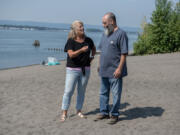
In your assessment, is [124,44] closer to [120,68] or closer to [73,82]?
[120,68]

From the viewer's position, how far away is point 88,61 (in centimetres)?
613

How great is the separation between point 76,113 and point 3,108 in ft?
6.03

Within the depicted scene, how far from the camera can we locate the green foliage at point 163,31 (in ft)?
123

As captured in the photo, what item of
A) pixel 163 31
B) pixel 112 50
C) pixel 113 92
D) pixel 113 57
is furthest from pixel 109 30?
pixel 163 31

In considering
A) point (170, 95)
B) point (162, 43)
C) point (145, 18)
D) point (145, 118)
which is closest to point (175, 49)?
point (162, 43)

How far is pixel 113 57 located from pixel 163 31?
109 ft

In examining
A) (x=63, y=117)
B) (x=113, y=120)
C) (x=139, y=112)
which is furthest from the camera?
(x=139, y=112)

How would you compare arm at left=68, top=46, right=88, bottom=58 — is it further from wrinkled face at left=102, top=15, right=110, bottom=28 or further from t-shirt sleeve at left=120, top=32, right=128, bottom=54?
t-shirt sleeve at left=120, top=32, right=128, bottom=54

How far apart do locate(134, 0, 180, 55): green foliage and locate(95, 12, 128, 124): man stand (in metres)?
32.6

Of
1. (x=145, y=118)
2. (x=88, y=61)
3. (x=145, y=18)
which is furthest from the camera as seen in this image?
(x=145, y=18)

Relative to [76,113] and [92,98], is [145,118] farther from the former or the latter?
[92,98]

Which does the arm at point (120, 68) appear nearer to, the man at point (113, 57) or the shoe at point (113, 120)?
the man at point (113, 57)

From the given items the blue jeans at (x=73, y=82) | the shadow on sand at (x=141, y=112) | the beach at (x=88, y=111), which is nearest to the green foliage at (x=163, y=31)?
the beach at (x=88, y=111)

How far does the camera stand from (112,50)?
5.75 metres
